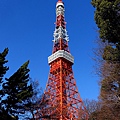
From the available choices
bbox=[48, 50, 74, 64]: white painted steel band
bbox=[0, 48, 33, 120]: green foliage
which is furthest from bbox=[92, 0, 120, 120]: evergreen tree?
bbox=[48, 50, 74, 64]: white painted steel band

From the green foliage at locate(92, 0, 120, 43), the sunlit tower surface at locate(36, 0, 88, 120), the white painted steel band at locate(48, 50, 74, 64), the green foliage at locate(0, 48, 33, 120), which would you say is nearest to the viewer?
the green foliage at locate(92, 0, 120, 43)

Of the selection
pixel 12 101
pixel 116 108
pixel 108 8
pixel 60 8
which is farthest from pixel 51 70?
pixel 108 8

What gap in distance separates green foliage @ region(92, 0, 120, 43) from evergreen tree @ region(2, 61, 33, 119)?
21.4 ft

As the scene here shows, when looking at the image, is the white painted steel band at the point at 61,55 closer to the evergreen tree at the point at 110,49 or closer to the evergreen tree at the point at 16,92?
the evergreen tree at the point at 16,92

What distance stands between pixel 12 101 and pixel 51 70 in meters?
21.9

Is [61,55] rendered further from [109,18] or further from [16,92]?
[109,18]

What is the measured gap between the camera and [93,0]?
358 inches

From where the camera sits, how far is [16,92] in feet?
46.0

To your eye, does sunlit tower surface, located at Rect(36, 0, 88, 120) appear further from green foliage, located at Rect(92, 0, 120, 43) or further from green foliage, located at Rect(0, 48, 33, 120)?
green foliage, located at Rect(92, 0, 120, 43)

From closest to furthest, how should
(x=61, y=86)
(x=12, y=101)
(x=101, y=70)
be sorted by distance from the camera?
(x=101, y=70), (x=12, y=101), (x=61, y=86)

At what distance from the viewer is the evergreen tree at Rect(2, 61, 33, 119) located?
13.1 metres

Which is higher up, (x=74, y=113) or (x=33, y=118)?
(x=74, y=113)

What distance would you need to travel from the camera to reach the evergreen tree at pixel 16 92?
13.1 meters

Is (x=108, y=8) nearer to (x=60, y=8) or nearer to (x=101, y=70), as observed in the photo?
(x=101, y=70)
